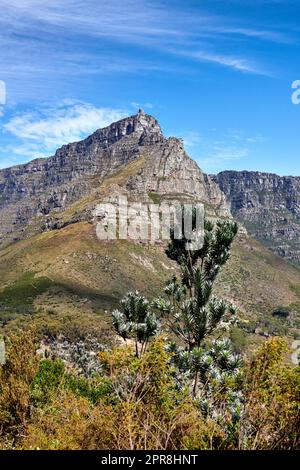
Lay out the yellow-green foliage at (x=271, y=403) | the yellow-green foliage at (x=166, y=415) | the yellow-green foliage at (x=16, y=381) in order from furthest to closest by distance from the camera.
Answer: the yellow-green foliage at (x=16, y=381) → the yellow-green foliage at (x=166, y=415) → the yellow-green foliage at (x=271, y=403)

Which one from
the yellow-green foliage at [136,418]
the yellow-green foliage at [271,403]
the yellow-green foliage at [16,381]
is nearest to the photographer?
the yellow-green foliage at [271,403]

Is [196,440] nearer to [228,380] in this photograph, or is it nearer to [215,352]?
[228,380]

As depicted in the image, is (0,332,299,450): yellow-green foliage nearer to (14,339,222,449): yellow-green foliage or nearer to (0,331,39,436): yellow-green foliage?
(14,339,222,449): yellow-green foliage

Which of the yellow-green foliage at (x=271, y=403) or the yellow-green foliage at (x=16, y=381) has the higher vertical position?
the yellow-green foliage at (x=271, y=403)

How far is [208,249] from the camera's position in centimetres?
1862

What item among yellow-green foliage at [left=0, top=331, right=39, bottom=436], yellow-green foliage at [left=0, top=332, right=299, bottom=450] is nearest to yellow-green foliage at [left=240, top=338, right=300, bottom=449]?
yellow-green foliage at [left=0, top=332, right=299, bottom=450]

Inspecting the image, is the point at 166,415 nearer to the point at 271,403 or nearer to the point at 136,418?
the point at 136,418

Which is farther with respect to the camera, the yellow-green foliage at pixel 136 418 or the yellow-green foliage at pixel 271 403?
the yellow-green foliage at pixel 136 418

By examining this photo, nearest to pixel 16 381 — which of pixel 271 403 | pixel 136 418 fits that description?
pixel 136 418

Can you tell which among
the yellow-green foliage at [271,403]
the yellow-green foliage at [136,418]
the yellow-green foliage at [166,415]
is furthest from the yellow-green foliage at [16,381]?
the yellow-green foliage at [271,403]

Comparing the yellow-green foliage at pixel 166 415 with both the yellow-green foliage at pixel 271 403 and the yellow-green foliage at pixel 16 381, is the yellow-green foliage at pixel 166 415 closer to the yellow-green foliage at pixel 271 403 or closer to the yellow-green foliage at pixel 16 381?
the yellow-green foliage at pixel 271 403

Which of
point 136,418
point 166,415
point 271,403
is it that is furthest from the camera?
point 166,415
